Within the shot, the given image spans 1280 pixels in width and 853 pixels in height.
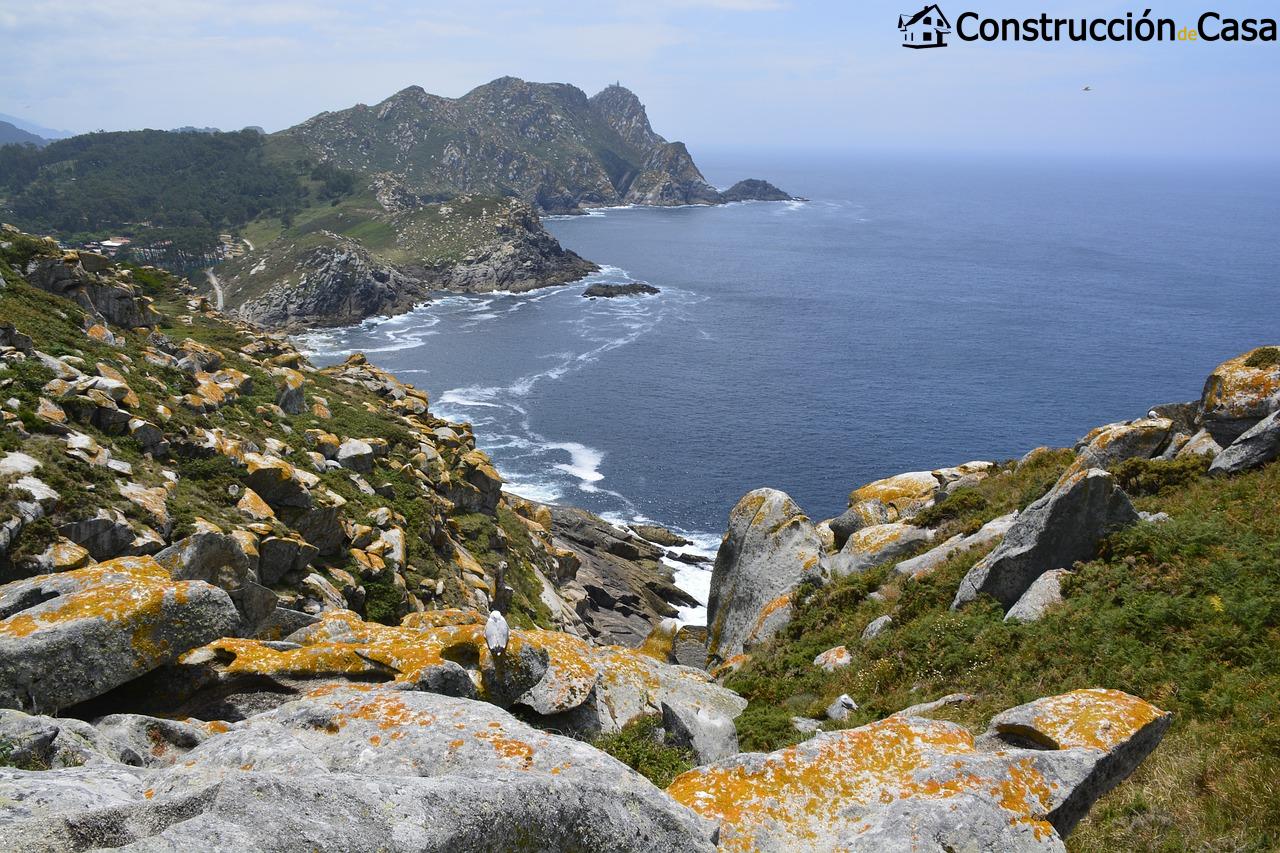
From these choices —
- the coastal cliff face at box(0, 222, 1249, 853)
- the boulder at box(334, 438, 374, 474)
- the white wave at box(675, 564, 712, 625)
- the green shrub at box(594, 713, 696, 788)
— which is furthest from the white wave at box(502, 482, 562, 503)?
the green shrub at box(594, 713, 696, 788)

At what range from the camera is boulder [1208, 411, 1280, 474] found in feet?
62.1

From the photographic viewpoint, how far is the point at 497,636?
13.0 metres

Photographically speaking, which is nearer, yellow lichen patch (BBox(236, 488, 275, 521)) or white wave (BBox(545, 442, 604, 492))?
yellow lichen patch (BBox(236, 488, 275, 521))

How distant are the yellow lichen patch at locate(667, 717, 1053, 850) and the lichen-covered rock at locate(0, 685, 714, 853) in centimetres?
74

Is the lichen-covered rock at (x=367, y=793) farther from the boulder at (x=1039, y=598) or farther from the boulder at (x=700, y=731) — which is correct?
the boulder at (x=1039, y=598)

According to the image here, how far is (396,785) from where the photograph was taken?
251 inches

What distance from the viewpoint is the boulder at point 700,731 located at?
42.9 ft

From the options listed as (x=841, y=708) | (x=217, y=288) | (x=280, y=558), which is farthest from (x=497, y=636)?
(x=217, y=288)

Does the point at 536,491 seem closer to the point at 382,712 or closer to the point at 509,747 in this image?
the point at 382,712

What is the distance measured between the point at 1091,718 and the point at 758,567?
61.9 ft

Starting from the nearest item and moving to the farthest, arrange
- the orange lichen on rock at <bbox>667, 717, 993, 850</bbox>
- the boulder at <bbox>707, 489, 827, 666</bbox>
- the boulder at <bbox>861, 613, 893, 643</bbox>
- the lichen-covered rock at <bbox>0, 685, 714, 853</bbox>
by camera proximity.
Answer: the lichen-covered rock at <bbox>0, 685, 714, 853</bbox>, the orange lichen on rock at <bbox>667, 717, 993, 850</bbox>, the boulder at <bbox>861, 613, 893, 643</bbox>, the boulder at <bbox>707, 489, 827, 666</bbox>

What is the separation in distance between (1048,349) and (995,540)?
130 metres

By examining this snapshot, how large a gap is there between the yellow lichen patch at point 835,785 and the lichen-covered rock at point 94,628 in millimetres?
7711

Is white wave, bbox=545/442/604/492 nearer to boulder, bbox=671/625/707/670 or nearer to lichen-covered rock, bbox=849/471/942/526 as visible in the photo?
boulder, bbox=671/625/707/670
